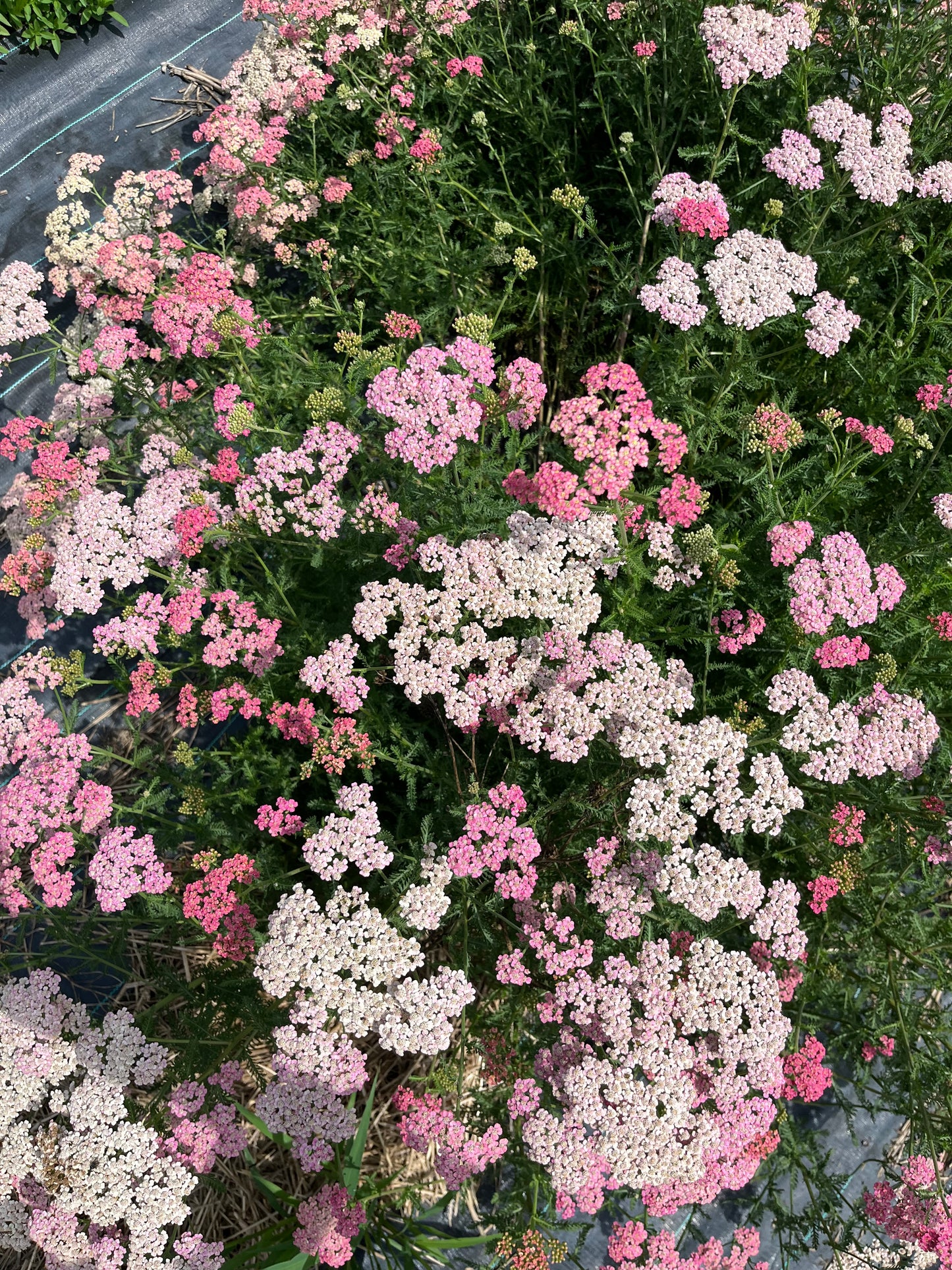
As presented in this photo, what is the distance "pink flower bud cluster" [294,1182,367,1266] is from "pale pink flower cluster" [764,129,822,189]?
6.59 metres

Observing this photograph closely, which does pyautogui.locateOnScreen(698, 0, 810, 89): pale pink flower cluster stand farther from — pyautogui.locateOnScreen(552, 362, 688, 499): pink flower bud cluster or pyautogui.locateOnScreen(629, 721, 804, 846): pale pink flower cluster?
pyautogui.locateOnScreen(629, 721, 804, 846): pale pink flower cluster

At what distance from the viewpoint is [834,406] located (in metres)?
5.94

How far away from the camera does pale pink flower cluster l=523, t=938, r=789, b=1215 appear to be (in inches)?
160

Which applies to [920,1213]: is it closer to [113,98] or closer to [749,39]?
[749,39]

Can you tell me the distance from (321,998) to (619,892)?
1620mm

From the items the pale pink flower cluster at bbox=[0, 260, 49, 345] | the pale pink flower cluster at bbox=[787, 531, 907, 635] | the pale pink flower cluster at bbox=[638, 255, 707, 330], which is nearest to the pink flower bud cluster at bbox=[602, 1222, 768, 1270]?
the pale pink flower cluster at bbox=[787, 531, 907, 635]

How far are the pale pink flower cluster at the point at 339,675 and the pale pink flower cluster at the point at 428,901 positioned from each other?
3.22 ft

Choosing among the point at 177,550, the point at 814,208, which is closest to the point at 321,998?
the point at 177,550

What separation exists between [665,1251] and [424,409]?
4.83 m

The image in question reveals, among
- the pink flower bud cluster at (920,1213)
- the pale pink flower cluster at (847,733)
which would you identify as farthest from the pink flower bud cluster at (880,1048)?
the pale pink flower cluster at (847,733)

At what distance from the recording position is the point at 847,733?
14.0 ft

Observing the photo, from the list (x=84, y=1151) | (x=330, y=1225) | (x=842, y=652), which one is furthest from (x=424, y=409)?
(x=84, y=1151)

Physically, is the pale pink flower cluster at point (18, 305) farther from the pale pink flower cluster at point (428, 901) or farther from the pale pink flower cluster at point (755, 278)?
the pale pink flower cluster at point (428, 901)

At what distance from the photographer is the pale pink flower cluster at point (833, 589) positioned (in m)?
4.38
